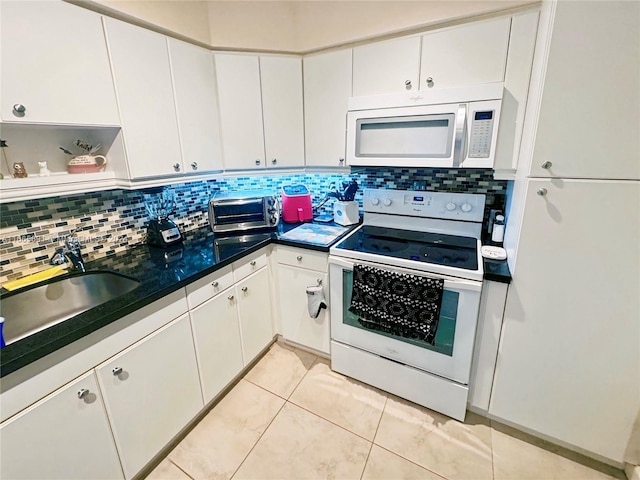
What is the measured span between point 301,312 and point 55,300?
135cm

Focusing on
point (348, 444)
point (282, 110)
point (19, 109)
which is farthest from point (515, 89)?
point (19, 109)

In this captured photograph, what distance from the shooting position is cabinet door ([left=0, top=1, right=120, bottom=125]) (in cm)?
105

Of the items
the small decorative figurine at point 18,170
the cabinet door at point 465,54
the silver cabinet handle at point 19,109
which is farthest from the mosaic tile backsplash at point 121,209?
the cabinet door at point 465,54

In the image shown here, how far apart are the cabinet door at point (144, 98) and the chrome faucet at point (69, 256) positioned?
1.54 feet

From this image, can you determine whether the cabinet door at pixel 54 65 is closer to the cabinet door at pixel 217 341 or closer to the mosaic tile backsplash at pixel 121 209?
the mosaic tile backsplash at pixel 121 209

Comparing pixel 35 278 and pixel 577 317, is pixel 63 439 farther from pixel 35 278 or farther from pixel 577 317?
pixel 577 317

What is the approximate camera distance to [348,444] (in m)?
1.56

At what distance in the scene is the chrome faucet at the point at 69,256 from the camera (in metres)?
1.45

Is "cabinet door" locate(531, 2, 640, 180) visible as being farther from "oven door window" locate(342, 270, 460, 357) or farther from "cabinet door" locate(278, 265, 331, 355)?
"cabinet door" locate(278, 265, 331, 355)

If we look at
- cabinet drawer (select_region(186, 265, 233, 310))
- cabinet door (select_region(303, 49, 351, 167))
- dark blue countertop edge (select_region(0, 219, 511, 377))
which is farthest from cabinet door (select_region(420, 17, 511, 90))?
cabinet drawer (select_region(186, 265, 233, 310))

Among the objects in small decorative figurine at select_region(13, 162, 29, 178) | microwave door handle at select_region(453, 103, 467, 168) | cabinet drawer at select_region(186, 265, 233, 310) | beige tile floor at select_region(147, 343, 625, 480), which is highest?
microwave door handle at select_region(453, 103, 467, 168)

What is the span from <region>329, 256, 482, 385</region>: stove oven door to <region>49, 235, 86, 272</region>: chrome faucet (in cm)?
133

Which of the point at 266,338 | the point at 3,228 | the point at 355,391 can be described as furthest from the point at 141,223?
the point at 355,391

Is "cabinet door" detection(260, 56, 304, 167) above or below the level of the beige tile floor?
above
